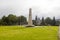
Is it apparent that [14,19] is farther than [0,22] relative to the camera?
Yes

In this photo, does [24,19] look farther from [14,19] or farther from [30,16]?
[30,16]

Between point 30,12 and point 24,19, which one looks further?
point 24,19

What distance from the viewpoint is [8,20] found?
6781 cm

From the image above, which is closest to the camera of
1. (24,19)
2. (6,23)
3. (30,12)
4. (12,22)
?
(30,12)

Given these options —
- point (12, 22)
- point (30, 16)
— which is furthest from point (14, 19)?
point (30, 16)

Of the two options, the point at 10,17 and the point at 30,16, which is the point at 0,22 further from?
the point at 30,16

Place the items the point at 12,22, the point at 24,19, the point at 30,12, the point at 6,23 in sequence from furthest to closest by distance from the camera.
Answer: the point at 24,19
the point at 12,22
the point at 6,23
the point at 30,12

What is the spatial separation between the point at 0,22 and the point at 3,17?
137 inches

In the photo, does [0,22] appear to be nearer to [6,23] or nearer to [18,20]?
[6,23]

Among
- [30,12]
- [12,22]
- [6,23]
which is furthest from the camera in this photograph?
[12,22]

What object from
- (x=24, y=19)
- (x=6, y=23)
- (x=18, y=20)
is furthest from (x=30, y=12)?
(x=24, y=19)

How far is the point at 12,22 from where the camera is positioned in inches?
2795

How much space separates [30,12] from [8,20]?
2443cm

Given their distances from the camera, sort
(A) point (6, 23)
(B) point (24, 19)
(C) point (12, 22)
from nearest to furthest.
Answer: (A) point (6, 23) < (C) point (12, 22) < (B) point (24, 19)
